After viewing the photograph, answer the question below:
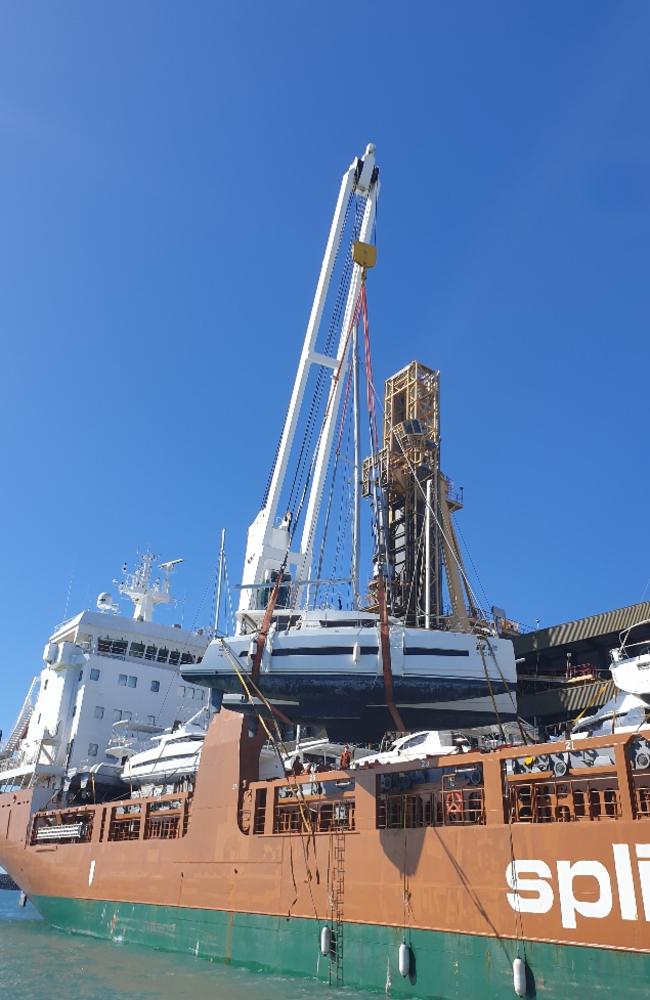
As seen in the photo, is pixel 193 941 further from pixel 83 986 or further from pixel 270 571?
pixel 270 571

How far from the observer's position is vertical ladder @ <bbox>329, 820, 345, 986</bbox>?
1472cm

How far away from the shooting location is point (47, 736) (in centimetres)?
2984

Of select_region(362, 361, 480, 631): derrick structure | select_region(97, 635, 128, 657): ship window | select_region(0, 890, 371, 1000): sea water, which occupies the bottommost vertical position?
select_region(0, 890, 371, 1000): sea water

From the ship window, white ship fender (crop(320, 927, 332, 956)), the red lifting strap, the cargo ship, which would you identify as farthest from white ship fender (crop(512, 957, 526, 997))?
the ship window

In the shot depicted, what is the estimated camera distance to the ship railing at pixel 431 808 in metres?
14.1

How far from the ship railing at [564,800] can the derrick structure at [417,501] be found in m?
14.0

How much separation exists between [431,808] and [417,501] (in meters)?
19.0

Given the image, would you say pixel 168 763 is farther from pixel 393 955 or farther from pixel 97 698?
pixel 393 955

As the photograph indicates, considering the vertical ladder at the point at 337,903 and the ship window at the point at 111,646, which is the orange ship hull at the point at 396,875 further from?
the ship window at the point at 111,646

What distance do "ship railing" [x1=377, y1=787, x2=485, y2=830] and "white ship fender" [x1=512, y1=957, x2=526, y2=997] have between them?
7.38ft

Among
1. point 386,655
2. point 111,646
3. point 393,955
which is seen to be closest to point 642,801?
point 393,955

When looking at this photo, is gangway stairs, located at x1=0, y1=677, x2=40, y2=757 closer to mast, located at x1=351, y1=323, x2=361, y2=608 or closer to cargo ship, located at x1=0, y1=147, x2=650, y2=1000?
cargo ship, located at x1=0, y1=147, x2=650, y2=1000

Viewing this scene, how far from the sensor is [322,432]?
24.9 m

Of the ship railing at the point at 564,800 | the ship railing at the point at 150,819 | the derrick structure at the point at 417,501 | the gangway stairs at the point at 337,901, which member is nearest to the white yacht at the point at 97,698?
the ship railing at the point at 150,819
